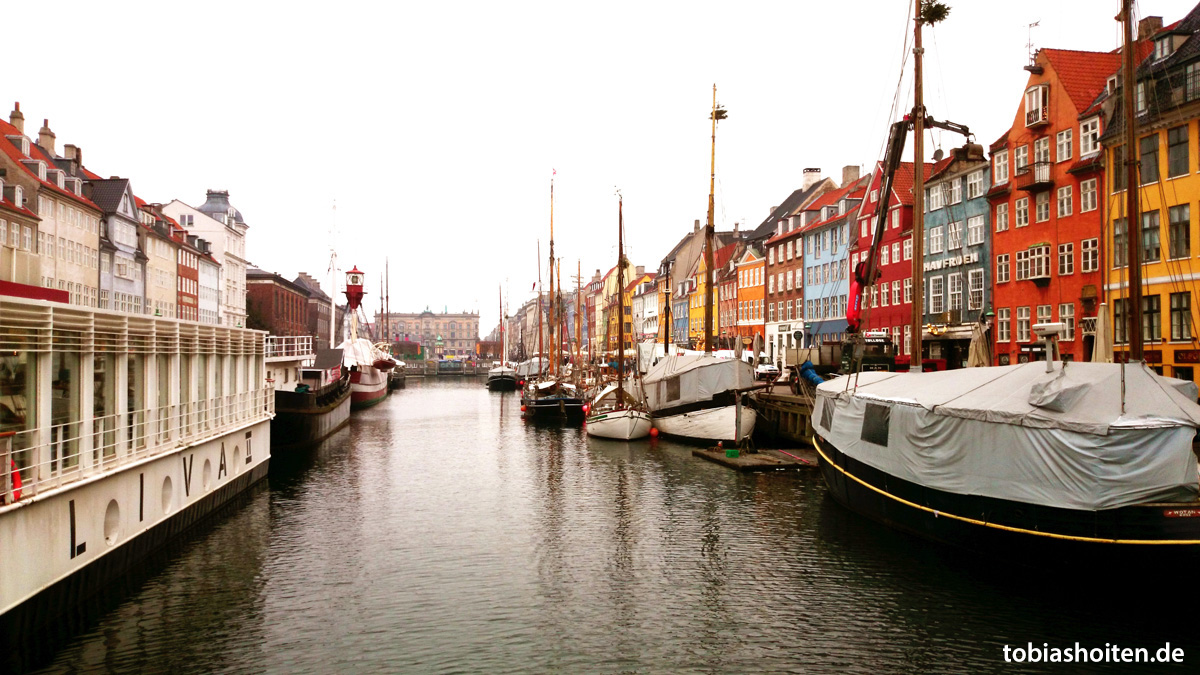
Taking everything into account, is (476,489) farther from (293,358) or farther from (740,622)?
(293,358)

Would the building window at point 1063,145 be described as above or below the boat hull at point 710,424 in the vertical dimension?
above

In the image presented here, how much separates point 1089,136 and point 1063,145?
1888mm

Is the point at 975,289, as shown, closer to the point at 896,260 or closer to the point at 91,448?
the point at 896,260

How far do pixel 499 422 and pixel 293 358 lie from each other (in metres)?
18.6

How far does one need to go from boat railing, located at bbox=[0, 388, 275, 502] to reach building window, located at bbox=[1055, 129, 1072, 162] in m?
39.8

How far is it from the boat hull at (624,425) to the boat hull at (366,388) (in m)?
31.1

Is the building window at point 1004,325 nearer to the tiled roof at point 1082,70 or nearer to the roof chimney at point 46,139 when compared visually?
the tiled roof at point 1082,70

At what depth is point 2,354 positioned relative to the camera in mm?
14148

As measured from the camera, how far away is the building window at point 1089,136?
3984 cm

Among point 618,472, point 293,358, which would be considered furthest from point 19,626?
point 293,358

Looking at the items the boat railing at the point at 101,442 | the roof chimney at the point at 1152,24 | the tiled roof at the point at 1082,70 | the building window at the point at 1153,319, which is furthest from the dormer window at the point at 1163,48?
the boat railing at the point at 101,442

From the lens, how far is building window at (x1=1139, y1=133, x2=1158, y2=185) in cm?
3447

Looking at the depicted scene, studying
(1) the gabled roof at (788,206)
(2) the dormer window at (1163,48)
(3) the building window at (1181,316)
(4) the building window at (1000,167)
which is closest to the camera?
(3) the building window at (1181,316)

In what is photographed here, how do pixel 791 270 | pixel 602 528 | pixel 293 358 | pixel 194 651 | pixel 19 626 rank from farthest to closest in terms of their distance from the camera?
1. pixel 791 270
2. pixel 293 358
3. pixel 602 528
4. pixel 194 651
5. pixel 19 626
